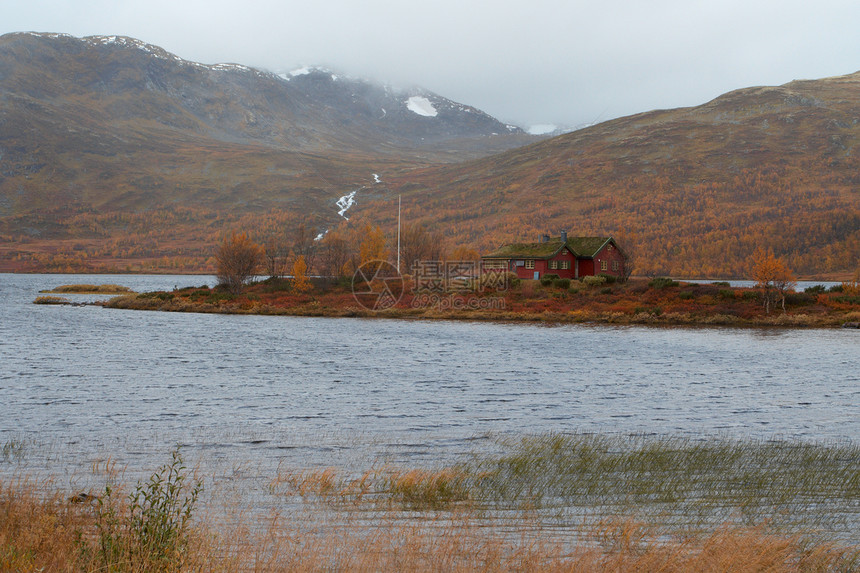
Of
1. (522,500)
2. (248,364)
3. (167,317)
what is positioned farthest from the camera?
(167,317)

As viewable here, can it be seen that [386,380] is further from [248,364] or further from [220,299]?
[220,299]

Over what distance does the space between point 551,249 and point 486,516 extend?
248 ft

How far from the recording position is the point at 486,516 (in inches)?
496

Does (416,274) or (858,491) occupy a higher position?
(416,274)

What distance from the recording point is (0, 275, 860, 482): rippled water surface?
777 inches

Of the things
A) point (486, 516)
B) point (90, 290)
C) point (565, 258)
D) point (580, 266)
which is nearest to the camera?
point (486, 516)

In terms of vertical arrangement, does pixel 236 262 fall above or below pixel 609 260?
below

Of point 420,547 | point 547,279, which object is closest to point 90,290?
point 547,279

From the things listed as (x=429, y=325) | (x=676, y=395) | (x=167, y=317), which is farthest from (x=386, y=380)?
(x=167, y=317)

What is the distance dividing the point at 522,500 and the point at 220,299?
7493 cm

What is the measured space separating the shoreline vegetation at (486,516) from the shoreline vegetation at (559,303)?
51882mm

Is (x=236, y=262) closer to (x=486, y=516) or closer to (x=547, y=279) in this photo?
(x=547, y=279)

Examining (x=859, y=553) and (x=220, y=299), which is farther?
(x=220, y=299)

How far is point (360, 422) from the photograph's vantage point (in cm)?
2239
